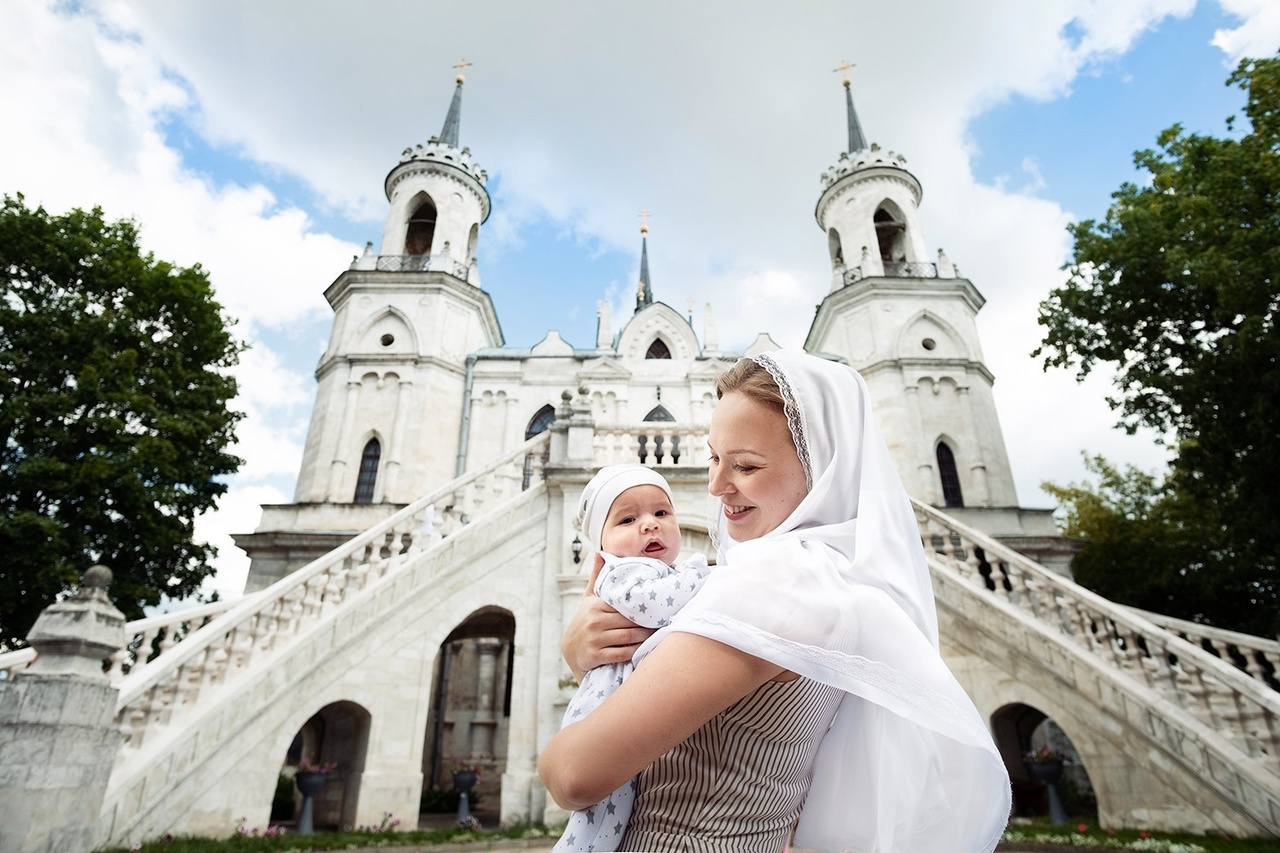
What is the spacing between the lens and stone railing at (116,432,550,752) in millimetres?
7926

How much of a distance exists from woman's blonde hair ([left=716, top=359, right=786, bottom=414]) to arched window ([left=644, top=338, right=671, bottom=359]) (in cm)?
2425

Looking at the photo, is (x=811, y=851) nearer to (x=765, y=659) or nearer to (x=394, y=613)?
(x=765, y=659)

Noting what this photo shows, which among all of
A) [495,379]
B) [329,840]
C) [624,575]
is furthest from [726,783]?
[495,379]

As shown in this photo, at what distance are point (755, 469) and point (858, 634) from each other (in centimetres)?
56

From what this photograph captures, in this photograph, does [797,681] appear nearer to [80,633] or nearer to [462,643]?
[80,633]

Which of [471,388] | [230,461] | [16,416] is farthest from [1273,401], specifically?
[16,416]

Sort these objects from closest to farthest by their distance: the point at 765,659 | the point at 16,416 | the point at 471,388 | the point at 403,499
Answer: the point at 765,659 → the point at 16,416 → the point at 403,499 → the point at 471,388

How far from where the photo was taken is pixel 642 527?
2.45 meters

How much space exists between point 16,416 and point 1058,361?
24.1 meters

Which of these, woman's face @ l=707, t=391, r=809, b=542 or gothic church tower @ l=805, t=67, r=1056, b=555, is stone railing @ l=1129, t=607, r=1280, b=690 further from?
woman's face @ l=707, t=391, r=809, b=542

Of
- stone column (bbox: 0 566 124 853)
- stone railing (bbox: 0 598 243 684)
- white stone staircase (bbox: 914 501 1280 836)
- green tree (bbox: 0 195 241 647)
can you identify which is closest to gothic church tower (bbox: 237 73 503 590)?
green tree (bbox: 0 195 241 647)

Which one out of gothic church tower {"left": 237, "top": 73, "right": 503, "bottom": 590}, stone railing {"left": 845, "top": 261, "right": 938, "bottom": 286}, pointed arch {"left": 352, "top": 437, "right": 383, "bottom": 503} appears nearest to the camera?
gothic church tower {"left": 237, "top": 73, "right": 503, "bottom": 590}

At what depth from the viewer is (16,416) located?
15.1 metres

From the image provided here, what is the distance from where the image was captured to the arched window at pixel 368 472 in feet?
68.6
